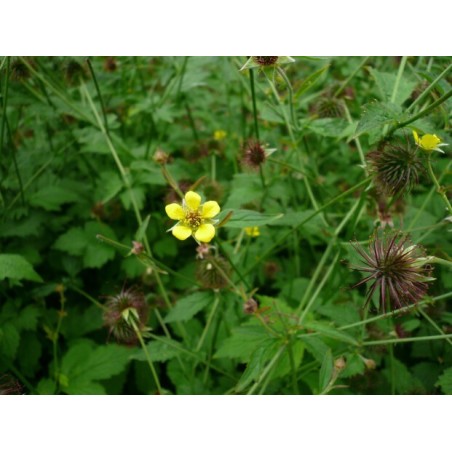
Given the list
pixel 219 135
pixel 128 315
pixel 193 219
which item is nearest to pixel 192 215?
pixel 193 219

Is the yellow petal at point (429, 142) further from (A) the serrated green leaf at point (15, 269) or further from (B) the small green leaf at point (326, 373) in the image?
(A) the serrated green leaf at point (15, 269)

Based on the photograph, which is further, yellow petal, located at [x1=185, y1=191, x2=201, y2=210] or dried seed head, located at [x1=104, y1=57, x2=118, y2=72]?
dried seed head, located at [x1=104, y1=57, x2=118, y2=72]

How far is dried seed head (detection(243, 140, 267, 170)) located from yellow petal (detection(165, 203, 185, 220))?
0.55 m

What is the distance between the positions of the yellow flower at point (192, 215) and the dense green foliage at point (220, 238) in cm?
5

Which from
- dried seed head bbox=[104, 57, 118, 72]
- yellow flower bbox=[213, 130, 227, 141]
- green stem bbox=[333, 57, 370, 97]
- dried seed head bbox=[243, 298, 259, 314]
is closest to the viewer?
dried seed head bbox=[243, 298, 259, 314]

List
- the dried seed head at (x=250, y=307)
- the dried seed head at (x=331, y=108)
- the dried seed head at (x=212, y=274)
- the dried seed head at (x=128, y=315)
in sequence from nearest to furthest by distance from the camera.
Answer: the dried seed head at (x=250, y=307) → the dried seed head at (x=128, y=315) → the dried seed head at (x=212, y=274) → the dried seed head at (x=331, y=108)

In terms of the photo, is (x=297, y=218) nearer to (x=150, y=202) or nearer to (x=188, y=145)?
(x=150, y=202)

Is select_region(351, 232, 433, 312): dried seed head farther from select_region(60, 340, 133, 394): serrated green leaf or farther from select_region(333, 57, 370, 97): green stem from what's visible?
select_region(60, 340, 133, 394): serrated green leaf

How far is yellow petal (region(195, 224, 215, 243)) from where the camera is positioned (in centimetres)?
103

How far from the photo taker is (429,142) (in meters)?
1.09

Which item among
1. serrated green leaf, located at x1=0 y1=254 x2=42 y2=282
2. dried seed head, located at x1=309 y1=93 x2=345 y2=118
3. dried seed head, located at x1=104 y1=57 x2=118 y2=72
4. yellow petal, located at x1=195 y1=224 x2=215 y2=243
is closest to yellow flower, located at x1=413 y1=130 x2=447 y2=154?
yellow petal, located at x1=195 y1=224 x2=215 y2=243

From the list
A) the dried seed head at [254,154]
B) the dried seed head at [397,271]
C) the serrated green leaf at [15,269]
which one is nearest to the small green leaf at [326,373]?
the dried seed head at [397,271]

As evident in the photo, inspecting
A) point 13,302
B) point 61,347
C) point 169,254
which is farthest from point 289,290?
point 13,302

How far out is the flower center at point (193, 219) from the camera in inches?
44.1
